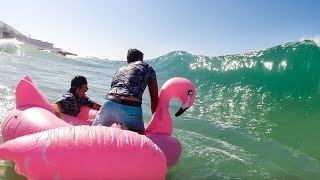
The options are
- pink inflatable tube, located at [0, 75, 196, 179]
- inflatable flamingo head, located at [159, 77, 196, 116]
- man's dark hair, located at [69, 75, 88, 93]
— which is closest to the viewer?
pink inflatable tube, located at [0, 75, 196, 179]

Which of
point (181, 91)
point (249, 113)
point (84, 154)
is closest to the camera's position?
point (84, 154)

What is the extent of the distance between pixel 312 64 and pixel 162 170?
39.6ft

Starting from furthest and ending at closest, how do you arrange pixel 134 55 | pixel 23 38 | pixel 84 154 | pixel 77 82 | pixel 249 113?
pixel 23 38
pixel 249 113
pixel 77 82
pixel 134 55
pixel 84 154

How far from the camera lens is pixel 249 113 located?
11562 mm

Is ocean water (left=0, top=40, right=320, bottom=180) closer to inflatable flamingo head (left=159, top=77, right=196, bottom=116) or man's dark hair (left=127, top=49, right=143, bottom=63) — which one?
inflatable flamingo head (left=159, top=77, right=196, bottom=116)

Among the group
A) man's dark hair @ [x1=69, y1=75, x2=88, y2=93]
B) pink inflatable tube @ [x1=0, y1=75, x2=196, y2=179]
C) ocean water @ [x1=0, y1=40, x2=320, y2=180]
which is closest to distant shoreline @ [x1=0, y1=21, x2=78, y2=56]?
ocean water @ [x1=0, y1=40, x2=320, y2=180]

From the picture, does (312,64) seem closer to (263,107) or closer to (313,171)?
(263,107)

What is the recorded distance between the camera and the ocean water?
20.1ft

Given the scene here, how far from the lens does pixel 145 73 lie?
5.11 metres

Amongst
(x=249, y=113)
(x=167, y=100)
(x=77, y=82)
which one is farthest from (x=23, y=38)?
(x=167, y=100)

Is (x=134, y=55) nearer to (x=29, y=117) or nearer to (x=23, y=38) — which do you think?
(x=29, y=117)

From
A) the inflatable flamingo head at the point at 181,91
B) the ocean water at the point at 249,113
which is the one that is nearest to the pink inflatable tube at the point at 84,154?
the ocean water at the point at 249,113

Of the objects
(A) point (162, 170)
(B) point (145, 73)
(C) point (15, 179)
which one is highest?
(B) point (145, 73)

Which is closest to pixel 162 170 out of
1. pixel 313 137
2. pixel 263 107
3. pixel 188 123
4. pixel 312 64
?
pixel 188 123
